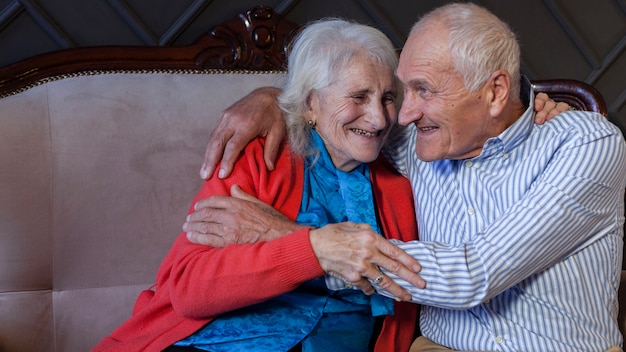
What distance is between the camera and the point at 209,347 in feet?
5.60

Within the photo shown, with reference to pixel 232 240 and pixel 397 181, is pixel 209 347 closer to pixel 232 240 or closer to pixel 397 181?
pixel 232 240

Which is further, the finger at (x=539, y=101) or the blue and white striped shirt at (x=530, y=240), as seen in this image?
the finger at (x=539, y=101)

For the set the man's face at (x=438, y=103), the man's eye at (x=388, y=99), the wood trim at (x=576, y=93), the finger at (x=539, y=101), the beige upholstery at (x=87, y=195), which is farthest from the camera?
the wood trim at (x=576, y=93)

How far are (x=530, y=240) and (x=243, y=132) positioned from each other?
0.70m

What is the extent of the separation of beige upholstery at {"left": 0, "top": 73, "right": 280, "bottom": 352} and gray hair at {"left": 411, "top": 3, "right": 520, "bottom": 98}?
0.84 metres

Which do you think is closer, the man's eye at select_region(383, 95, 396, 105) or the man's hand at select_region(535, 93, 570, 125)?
the man's hand at select_region(535, 93, 570, 125)

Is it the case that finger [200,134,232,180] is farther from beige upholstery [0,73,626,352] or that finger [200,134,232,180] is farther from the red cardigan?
beige upholstery [0,73,626,352]

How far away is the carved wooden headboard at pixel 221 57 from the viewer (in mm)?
2080

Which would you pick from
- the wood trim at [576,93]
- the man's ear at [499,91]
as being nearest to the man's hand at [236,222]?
the man's ear at [499,91]

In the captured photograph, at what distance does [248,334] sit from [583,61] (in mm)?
1701

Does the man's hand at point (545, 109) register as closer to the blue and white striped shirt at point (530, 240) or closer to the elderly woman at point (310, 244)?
the blue and white striped shirt at point (530, 240)

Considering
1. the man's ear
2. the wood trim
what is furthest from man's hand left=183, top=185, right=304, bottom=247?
the wood trim

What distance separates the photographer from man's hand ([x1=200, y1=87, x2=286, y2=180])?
5.78 ft

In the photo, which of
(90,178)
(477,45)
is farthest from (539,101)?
(90,178)
